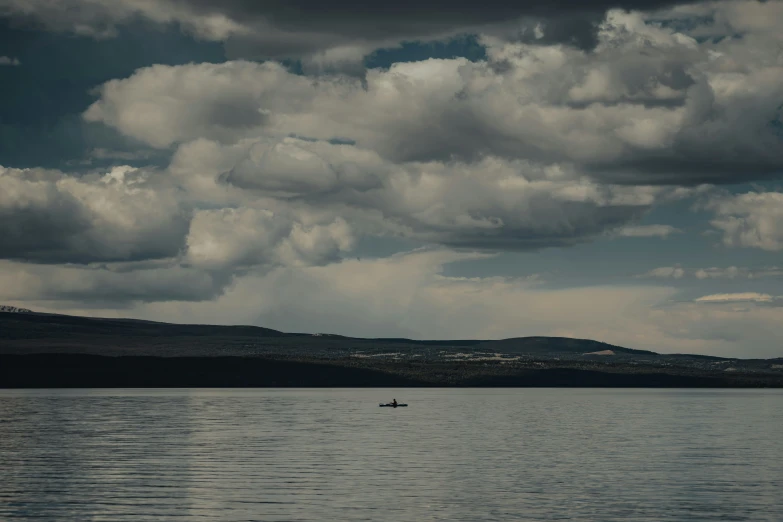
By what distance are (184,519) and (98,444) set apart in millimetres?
53904

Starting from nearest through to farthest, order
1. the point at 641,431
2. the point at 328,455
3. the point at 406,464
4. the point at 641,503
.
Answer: the point at 641,503 → the point at 406,464 → the point at 328,455 → the point at 641,431

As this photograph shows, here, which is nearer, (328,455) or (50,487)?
(50,487)

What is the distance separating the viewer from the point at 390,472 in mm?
78375

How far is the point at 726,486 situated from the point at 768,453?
1140 inches

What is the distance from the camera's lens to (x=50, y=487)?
232 ft

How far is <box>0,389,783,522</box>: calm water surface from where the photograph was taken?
59.5 meters

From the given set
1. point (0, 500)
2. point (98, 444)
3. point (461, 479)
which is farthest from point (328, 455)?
point (0, 500)

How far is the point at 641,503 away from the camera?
61.9m

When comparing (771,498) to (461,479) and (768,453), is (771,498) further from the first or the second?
(768,453)

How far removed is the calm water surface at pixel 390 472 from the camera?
2343 inches

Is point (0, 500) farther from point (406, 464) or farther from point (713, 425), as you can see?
point (713, 425)

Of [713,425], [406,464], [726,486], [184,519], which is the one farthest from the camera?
[713,425]

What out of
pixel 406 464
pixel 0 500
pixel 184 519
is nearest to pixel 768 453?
pixel 406 464

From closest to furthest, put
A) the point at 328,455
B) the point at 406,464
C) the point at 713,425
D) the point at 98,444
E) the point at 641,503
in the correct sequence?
the point at 641,503, the point at 406,464, the point at 328,455, the point at 98,444, the point at 713,425
